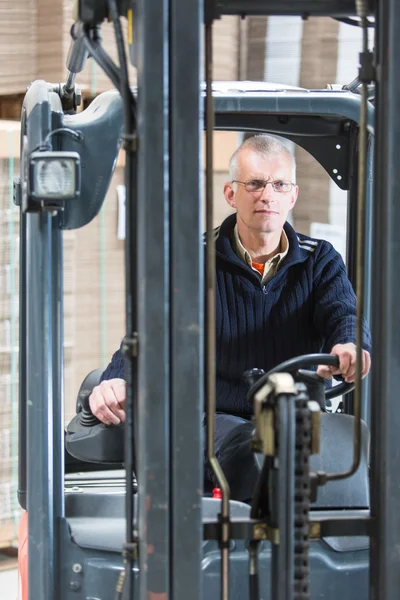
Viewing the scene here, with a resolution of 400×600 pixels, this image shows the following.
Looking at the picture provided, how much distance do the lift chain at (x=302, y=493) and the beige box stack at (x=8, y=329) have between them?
2890 mm

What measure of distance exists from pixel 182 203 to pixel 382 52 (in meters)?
0.47

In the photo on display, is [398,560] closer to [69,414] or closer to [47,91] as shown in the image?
[47,91]

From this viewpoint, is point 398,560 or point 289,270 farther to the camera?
point 289,270

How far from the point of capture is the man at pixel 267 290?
3031mm

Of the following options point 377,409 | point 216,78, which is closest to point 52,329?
point 377,409

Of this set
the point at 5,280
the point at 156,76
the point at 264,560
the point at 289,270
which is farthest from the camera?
the point at 5,280

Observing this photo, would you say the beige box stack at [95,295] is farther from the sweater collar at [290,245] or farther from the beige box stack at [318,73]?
the sweater collar at [290,245]

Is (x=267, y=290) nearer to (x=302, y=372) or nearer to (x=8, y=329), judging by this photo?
(x=302, y=372)

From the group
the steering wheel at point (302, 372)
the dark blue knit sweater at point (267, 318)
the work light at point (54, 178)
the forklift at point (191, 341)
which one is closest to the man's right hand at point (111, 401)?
the steering wheel at point (302, 372)

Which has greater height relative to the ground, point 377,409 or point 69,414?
point 377,409

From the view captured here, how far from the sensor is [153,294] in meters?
1.70

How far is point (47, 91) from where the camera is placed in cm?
221

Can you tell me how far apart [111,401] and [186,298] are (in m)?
0.89

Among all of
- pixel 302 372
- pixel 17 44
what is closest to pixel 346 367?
pixel 302 372
